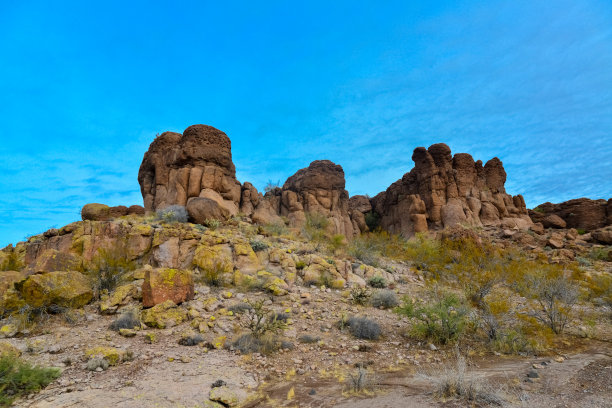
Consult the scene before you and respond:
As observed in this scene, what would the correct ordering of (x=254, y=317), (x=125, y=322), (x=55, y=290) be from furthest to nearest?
1. (x=254, y=317)
2. (x=55, y=290)
3. (x=125, y=322)

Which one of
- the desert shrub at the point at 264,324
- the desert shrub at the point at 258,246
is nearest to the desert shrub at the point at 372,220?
the desert shrub at the point at 258,246

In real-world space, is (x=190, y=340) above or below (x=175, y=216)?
below

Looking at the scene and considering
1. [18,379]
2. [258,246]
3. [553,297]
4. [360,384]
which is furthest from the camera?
[258,246]

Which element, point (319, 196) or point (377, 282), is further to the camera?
point (319, 196)

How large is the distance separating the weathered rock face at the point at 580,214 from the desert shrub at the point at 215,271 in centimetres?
3616

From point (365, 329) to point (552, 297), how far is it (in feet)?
17.1

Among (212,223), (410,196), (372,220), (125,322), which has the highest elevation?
(410,196)

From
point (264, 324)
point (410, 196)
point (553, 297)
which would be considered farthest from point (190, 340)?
point (410, 196)

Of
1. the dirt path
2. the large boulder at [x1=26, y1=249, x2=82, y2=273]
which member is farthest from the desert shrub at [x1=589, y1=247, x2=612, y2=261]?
the large boulder at [x1=26, y1=249, x2=82, y2=273]

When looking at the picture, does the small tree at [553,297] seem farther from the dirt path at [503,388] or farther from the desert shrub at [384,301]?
the desert shrub at [384,301]

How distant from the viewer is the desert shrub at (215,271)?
10.0 meters

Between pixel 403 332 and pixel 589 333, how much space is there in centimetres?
479

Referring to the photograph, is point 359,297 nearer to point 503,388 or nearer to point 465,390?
point 503,388

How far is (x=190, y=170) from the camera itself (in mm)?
20641
